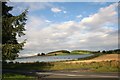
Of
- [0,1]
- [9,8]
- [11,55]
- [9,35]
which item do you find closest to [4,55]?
[11,55]

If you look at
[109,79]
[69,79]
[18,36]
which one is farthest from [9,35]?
[109,79]

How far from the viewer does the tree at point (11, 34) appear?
2761cm

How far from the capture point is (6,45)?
2792cm

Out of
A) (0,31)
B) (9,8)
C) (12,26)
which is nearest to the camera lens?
(0,31)

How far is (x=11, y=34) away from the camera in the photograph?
2923 centimetres

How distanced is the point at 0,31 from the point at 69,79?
762 centimetres

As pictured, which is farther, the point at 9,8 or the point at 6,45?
the point at 9,8

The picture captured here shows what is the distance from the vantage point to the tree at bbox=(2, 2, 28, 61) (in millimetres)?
27609

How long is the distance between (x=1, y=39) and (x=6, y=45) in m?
0.73

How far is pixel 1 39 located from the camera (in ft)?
91.9

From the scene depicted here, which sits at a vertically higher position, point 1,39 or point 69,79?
point 1,39

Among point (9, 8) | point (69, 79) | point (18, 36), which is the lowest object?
point (69, 79)

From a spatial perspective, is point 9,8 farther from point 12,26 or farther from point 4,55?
point 4,55

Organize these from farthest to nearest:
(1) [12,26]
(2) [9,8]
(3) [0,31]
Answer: (2) [9,8], (1) [12,26], (3) [0,31]
